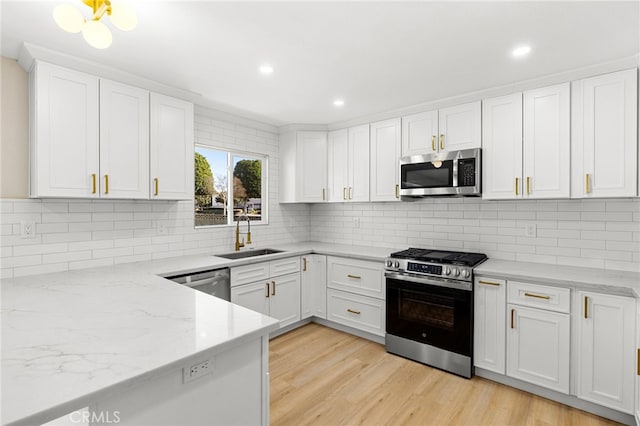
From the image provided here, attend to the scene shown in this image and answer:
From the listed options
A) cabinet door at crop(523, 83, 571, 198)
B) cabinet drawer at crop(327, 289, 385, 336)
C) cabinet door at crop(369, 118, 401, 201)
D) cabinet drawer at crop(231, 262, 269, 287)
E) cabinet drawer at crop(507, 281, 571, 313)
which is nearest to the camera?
cabinet drawer at crop(507, 281, 571, 313)

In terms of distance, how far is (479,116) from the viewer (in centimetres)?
298

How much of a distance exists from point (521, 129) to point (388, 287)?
1.80 meters

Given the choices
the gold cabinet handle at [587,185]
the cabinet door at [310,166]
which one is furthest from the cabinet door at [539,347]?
the cabinet door at [310,166]

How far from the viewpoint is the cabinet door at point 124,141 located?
248 cm

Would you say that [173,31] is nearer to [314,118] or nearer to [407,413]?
[314,118]

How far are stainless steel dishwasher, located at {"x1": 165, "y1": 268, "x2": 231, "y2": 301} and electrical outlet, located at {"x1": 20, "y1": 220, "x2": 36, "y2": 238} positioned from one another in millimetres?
995

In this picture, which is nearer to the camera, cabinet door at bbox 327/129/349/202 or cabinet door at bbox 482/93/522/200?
cabinet door at bbox 482/93/522/200

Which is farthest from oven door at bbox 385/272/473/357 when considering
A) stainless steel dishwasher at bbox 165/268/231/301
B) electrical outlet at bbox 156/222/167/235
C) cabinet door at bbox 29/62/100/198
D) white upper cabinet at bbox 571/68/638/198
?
cabinet door at bbox 29/62/100/198

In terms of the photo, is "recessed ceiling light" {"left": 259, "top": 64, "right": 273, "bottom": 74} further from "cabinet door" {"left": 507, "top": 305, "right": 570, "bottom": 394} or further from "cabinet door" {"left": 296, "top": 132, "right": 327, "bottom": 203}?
"cabinet door" {"left": 507, "top": 305, "right": 570, "bottom": 394}

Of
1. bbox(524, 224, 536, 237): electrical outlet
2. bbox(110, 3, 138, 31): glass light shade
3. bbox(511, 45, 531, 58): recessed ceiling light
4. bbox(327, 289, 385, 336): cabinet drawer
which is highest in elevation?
bbox(511, 45, 531, 58): recessed ceiling light

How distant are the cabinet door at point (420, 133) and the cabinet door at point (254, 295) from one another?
2.01m

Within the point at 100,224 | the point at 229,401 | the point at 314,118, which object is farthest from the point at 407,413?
the point at 314,118

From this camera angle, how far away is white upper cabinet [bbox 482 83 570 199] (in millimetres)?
2576

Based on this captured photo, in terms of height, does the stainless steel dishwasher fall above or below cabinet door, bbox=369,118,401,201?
below
